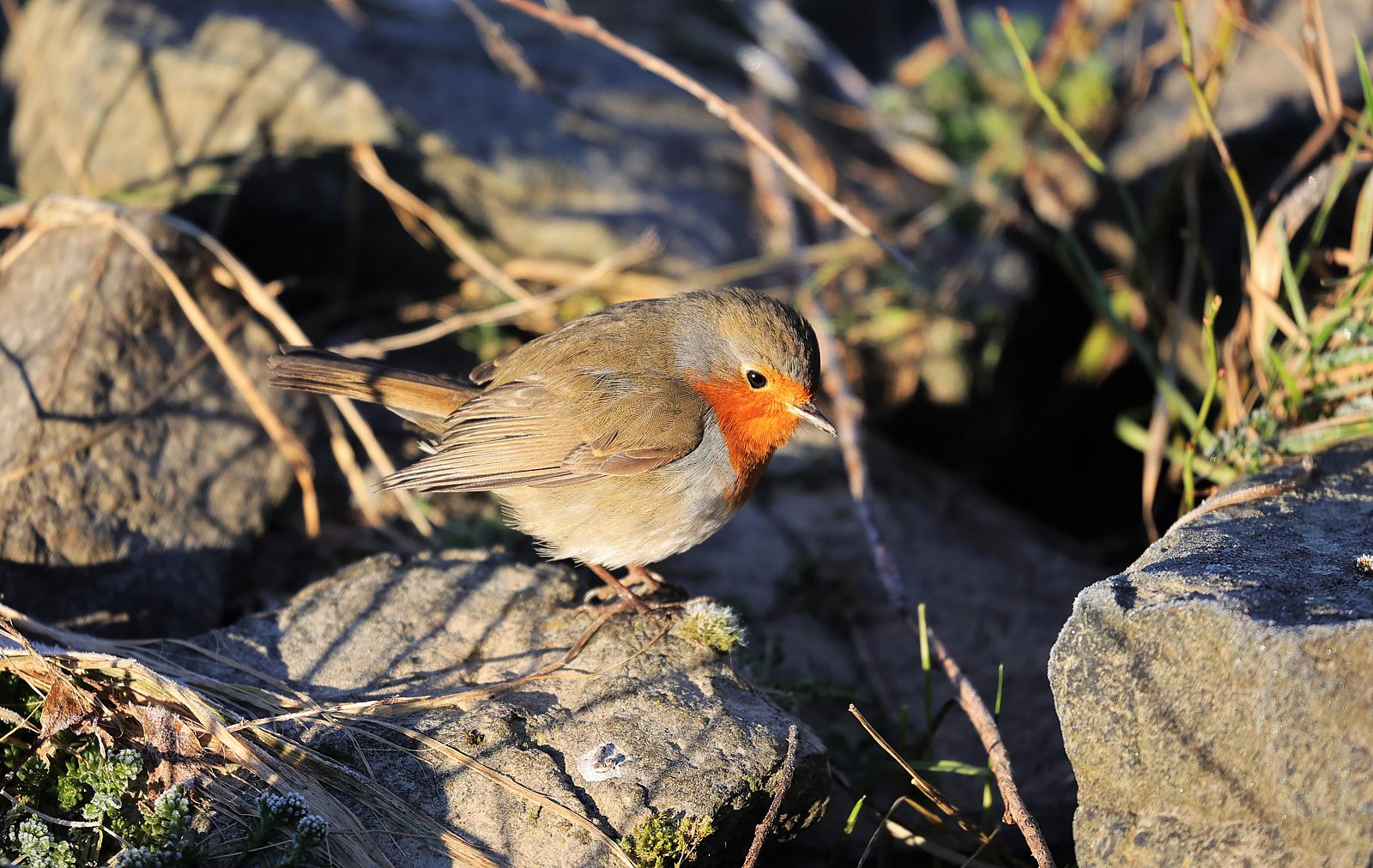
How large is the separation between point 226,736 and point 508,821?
76cm

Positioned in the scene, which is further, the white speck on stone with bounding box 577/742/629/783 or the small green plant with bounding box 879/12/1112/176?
the small green plant with bounding box 879/12/1112/176

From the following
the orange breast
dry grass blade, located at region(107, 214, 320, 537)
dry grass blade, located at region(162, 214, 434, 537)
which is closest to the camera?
the orange breast

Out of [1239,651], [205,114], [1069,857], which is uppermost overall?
[205,114]

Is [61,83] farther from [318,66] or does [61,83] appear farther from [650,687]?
[650,687]

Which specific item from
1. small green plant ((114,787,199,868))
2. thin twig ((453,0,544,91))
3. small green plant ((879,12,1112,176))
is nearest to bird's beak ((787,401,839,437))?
small green plant ((114,787,199,868))

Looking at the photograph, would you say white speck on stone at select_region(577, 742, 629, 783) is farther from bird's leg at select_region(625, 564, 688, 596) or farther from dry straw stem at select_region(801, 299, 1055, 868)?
dry straw stem at select_region(801, 299, 1055, 868)

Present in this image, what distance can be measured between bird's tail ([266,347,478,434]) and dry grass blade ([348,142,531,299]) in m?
1.32

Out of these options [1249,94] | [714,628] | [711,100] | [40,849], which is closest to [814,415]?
[714,628]

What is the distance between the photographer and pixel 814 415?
3588 mm

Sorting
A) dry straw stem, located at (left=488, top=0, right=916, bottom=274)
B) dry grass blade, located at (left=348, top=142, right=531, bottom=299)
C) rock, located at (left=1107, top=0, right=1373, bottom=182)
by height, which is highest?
rock, located at (left=1107, top=0, right=1373, bottom=182)

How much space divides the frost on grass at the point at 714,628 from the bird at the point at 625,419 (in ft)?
0.64

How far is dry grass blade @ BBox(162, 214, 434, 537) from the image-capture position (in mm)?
4348

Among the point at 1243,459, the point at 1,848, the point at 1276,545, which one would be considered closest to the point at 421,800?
the point at 1,848

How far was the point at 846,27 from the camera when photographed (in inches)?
318
